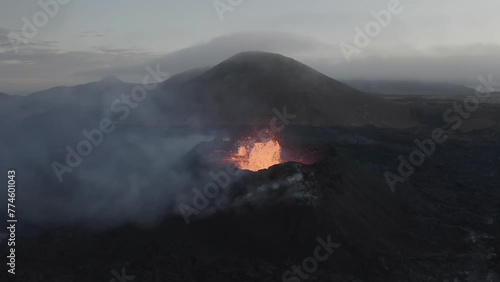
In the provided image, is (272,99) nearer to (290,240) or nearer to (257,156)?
(257,156)

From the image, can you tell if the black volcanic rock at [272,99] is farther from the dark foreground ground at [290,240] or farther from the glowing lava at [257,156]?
the dark foreground ground at [290,240]

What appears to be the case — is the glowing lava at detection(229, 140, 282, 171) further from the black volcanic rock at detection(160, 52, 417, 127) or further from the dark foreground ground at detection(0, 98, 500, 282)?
the black volcanic rock at detection(160, 52, 417, 127)

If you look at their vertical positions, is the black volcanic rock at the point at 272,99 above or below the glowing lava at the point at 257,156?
above

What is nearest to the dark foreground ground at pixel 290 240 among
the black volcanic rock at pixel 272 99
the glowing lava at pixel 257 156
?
the glowing lava at pixel 257 156

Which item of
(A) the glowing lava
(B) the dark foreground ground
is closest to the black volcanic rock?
(A) the glowing lava

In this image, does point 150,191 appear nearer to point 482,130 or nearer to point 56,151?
point 56,151

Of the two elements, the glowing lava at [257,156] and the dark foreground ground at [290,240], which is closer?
the dark foreground ground at [290,240]

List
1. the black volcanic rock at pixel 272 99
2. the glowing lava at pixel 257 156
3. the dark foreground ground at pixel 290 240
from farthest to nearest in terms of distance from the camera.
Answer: the black volcanic rock at pixel 272 99 < the glowing lava at pixel 257 156 < the dark foreground ground at pixel 290 240
